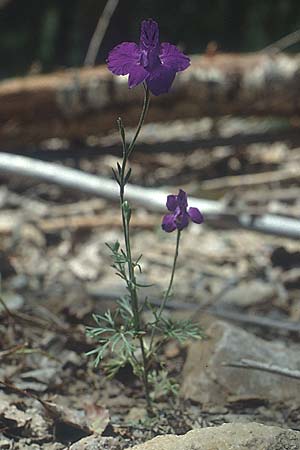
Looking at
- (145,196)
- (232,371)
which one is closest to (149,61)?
(232,371)

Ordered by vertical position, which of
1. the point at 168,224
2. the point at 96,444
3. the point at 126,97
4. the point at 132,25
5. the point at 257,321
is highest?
the point at 132,25

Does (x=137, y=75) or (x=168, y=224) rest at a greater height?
(x=137, y=75)

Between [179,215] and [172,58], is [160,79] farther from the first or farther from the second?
[179,215]

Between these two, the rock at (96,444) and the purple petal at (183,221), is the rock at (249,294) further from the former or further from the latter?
the rock at (96,444)

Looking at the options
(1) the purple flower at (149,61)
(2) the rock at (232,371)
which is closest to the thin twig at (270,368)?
(2) the rock at (232,371)

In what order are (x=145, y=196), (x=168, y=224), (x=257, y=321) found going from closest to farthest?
(x=168, y=224) → (x=257, y=321) → (x=145, y=196)

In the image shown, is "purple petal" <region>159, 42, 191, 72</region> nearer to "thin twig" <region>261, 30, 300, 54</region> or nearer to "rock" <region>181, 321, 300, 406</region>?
"rock" <region>181, 321, 300, 406</region>

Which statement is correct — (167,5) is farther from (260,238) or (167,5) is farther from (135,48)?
(135,48)

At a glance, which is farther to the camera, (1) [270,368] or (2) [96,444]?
(1) [270,368]

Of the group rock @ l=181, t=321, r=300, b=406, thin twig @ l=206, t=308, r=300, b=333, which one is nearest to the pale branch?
thin twig @ l=206, t=308, r=300, b=333
